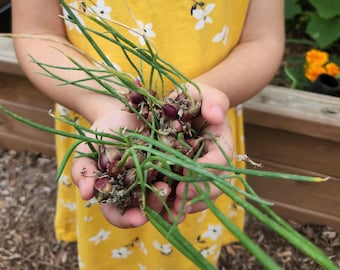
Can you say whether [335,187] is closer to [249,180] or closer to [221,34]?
[249,180]

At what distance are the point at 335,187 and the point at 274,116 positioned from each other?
244 mm

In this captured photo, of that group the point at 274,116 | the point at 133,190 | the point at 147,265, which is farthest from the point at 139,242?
the point at 133,190

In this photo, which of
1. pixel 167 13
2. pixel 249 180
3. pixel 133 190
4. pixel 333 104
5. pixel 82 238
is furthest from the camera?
pixel 249 180

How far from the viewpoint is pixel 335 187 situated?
3.67 ft

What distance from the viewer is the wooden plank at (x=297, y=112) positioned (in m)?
1.01

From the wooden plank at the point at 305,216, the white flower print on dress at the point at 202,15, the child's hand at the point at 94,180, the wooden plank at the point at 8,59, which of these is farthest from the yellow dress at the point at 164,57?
the wooden plank at the point at 8,59

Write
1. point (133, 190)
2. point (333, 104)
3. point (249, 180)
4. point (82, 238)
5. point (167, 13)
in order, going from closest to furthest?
point (133, 190), point (167, 13), point (82, 238), point (333, 104), point (249, 180)

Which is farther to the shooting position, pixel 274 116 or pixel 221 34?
pixel 274 116

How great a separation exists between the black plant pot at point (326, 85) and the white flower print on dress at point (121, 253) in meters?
0.61

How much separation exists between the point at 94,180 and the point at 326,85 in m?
0.88

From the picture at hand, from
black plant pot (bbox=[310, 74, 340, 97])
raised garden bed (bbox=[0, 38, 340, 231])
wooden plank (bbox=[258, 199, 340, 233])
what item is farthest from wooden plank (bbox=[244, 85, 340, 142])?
wooden plank (bbox=[258, 199, 340, 233])

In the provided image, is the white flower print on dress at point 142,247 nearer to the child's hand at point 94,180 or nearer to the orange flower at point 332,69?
the child's hand at point 94,180

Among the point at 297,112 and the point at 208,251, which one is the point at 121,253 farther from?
the point at 297,112

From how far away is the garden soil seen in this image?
3.96 ft
